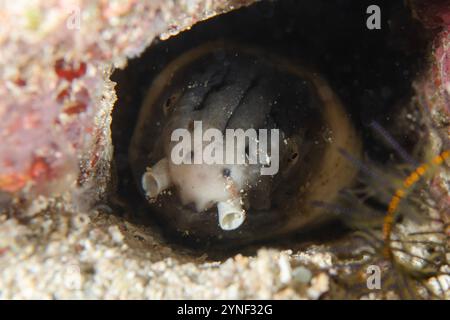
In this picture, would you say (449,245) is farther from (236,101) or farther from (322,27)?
(322,27)

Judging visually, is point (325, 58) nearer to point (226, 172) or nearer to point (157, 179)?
point (226, 172)

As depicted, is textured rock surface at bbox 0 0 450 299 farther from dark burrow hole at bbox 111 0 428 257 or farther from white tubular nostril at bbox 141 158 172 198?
dark burrow hole at bbox 111 0 428 257

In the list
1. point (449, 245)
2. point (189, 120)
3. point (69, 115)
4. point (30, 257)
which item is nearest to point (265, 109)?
point (189, 120)

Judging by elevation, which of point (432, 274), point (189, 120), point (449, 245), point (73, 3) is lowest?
point (432, 274)

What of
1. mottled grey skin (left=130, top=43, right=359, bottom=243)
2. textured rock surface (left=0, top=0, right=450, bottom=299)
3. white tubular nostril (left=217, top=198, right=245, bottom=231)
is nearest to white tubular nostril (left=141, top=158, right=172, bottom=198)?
mottled grey skin (left=130, top=43, right=359, bottom=243)

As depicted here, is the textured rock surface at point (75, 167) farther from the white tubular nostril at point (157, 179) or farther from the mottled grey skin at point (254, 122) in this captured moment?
the mottled grey skin at point (254, 122)

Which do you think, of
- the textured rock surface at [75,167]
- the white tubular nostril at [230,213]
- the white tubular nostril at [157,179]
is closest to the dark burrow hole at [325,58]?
the white tubular nostril at [157,179]
